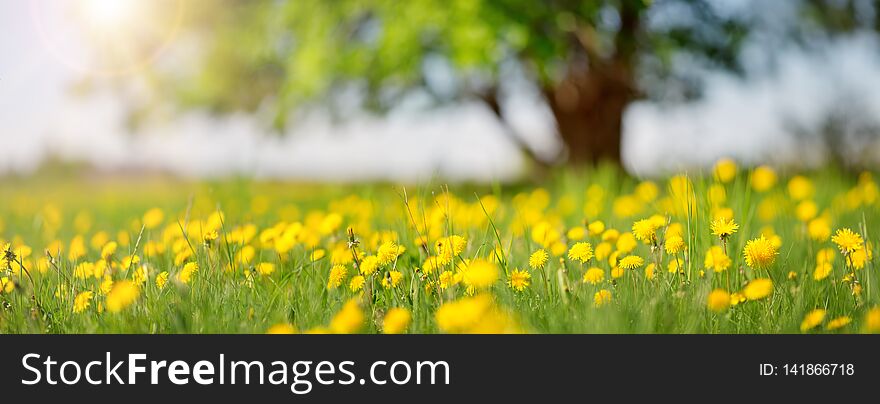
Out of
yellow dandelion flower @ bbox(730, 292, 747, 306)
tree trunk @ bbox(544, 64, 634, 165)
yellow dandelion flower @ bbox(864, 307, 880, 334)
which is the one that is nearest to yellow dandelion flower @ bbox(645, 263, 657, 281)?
yellow dandelion flower @ bbox(730, 292, 747, 306)

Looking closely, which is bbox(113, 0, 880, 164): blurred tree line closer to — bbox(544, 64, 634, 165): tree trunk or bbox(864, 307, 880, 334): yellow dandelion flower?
bbox(544, 64, 634, 165): tree trunk

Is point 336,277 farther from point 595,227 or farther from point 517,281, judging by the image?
point 595,227

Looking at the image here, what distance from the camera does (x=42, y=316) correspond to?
2.29 meters

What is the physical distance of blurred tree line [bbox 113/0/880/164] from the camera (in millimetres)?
7582

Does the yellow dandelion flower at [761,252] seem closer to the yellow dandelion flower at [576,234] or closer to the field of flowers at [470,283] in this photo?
the field of flowers at [470,283]

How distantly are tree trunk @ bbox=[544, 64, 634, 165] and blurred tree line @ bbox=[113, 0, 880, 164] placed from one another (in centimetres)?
2

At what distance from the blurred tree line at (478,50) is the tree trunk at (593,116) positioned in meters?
0.02
